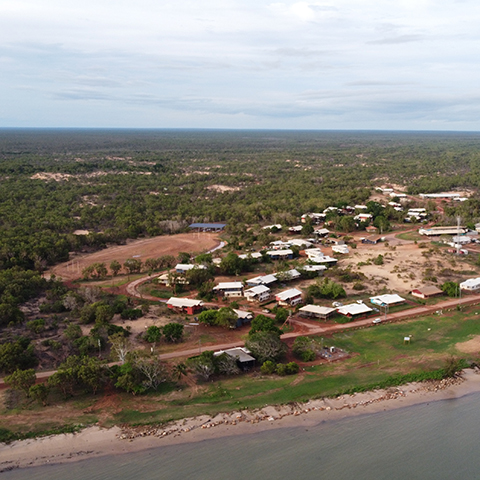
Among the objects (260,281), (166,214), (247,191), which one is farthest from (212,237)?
(247,191)

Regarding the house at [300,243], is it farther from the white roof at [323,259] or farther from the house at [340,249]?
the white roof at [323,259]

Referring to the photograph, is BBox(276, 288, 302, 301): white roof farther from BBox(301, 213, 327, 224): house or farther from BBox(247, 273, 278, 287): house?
BBox(301, 213, 327, 224): house

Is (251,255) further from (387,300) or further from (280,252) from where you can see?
(387,300)

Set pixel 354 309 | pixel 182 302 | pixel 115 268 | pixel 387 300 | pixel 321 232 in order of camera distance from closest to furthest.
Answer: pixel 354 309
pixel 182 302
pixel 387 300
pixel 115 268
pixel 321 232

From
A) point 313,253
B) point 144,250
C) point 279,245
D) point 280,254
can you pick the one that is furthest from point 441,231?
point 144,250

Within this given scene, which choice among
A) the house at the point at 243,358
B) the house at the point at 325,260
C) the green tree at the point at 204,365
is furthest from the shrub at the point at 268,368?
the house at the point at 325,260

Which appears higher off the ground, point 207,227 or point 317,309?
point 207,227

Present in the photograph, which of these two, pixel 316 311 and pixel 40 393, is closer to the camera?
pixel 40 393

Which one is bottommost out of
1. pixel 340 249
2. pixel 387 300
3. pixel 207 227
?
pixel 387 300
